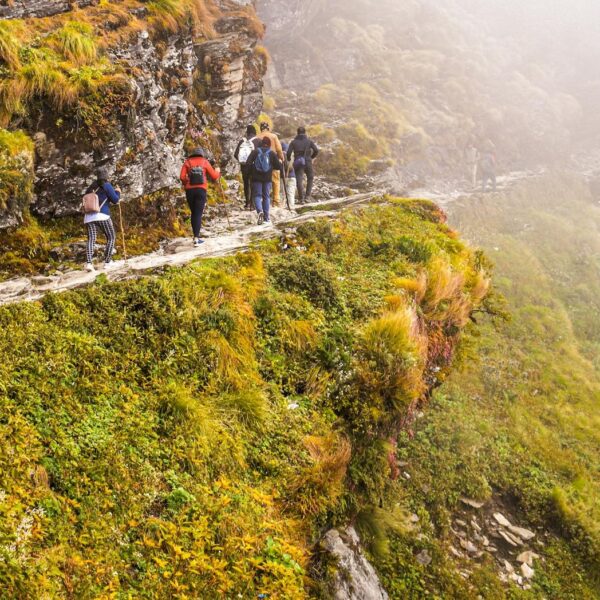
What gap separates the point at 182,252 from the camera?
37.2 ft

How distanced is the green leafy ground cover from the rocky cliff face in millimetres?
4708

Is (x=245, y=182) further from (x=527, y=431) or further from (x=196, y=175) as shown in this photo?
(x=527, y=431)

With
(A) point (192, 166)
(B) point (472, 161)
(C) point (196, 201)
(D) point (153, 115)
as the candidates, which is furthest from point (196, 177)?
(B) point (472, 161)

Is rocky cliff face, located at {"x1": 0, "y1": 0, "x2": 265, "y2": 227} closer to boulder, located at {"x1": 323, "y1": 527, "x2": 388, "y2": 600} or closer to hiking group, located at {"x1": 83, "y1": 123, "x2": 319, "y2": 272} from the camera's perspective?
hiking group, located at {"x1": 83, "y1": 123, "x2": 319, "y2": 272}

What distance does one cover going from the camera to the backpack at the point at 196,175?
1089cm

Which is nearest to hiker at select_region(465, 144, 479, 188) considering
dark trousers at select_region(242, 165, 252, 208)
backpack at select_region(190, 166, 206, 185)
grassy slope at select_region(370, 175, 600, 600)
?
grassy slope at select_region(370, 175, 600, 600)

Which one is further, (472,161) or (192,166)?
(472,161)

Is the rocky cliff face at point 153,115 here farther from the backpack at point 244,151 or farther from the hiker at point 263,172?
the hiker at point 263,172

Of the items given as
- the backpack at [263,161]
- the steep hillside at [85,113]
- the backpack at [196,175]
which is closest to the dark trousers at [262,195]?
the backpack at [263,161]

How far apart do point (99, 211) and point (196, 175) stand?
7.81 ft

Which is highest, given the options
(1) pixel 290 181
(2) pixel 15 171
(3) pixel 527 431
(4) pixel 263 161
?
(2) pixel 15 171

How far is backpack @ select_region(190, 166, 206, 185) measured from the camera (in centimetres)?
1089

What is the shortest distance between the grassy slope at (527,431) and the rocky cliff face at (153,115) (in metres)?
10.1

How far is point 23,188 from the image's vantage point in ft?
31.7
